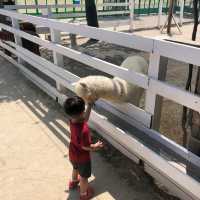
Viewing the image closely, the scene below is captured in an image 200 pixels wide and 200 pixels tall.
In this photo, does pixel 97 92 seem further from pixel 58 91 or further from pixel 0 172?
pixel 58 91

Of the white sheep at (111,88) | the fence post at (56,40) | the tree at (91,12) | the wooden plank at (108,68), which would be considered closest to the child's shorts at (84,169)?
the white sheep at (111,88)

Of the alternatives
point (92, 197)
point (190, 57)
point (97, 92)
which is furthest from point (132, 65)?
point (92, 197)

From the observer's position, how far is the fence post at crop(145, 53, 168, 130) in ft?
8.48

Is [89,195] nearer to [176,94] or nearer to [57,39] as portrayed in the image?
[176,94]

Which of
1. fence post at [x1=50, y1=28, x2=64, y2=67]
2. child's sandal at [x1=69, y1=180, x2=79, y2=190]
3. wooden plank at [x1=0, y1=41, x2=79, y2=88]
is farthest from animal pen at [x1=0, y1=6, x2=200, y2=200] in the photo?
child's sandal at [x1=69, y1=180, x2=79, y2=190]

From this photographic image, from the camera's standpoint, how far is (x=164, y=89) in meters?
2.52

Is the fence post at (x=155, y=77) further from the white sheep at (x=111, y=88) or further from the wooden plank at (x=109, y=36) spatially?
the white sheep at (x=111, y=88)

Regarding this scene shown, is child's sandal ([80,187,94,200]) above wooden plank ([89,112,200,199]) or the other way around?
the other way around

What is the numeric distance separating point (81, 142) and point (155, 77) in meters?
0.89

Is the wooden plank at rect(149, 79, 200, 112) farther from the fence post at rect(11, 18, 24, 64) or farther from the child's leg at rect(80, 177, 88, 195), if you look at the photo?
the fence post at rect(11, 18, 24, 64)

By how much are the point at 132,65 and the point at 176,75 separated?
353 cm

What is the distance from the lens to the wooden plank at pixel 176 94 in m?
2.26

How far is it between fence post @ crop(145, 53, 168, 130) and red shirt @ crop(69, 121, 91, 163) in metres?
0.63

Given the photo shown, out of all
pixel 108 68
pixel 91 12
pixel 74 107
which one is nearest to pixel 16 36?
pixel 108 68
